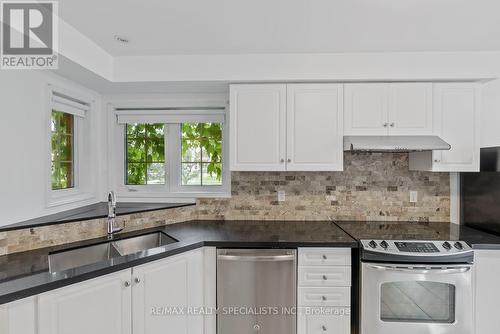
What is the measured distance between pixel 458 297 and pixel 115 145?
3.09 metres

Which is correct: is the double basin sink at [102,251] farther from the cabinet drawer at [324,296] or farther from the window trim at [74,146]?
the cabinet drawer at [324,296]

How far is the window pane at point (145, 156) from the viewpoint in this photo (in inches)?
111

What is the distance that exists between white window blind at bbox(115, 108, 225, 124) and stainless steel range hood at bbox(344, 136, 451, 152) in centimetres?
126

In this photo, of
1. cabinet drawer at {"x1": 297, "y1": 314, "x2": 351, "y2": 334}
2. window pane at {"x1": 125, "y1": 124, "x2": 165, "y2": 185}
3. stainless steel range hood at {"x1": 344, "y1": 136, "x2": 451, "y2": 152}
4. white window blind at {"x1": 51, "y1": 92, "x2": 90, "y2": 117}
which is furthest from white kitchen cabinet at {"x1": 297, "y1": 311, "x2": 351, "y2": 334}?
white window blind at {"x1": 51, "y1": 92, "x2": 90, "y2": 117}

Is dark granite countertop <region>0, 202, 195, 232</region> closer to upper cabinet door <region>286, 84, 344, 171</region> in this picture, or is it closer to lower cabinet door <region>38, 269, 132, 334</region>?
lower cabinet door <region>38, 269, 132, 334</region>

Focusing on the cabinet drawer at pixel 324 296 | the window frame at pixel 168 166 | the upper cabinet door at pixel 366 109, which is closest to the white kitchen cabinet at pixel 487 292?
the cabinet drawer at pixel 324 296

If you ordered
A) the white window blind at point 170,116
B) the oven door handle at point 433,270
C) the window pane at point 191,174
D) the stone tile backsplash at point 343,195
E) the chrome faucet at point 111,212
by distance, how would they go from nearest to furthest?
the oven door handle at point 433,270
the chrome faucet at point 111,212
the stone tile backsplash at point 343,195
the white window blind at point 170,116
the window pane at point 191,174

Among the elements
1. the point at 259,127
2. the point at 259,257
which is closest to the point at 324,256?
the point at 259,257

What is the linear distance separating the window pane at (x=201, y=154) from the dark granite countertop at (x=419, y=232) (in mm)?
1307

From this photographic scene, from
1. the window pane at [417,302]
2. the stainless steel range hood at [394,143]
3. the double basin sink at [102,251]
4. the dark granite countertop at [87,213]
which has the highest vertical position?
the stainless steel range hood at [394,143]

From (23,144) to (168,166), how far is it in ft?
3.88

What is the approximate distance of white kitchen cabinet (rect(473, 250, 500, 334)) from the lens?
1.89 meters

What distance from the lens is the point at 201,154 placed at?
282cm

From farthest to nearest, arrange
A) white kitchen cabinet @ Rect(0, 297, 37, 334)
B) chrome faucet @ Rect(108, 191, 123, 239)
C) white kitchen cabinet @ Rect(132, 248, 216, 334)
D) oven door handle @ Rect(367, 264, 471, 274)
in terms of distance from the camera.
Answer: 1. chrome faucet @ Rect(108, 191, 123, 239)
2. oven door handle @ Rect(367, 264, 471, 274)
3. white kitchen cabinet @ Rect(132, 248, 216, 334)
4. white kitchen cabinet @ Rect(0, 297, 37, 334)
